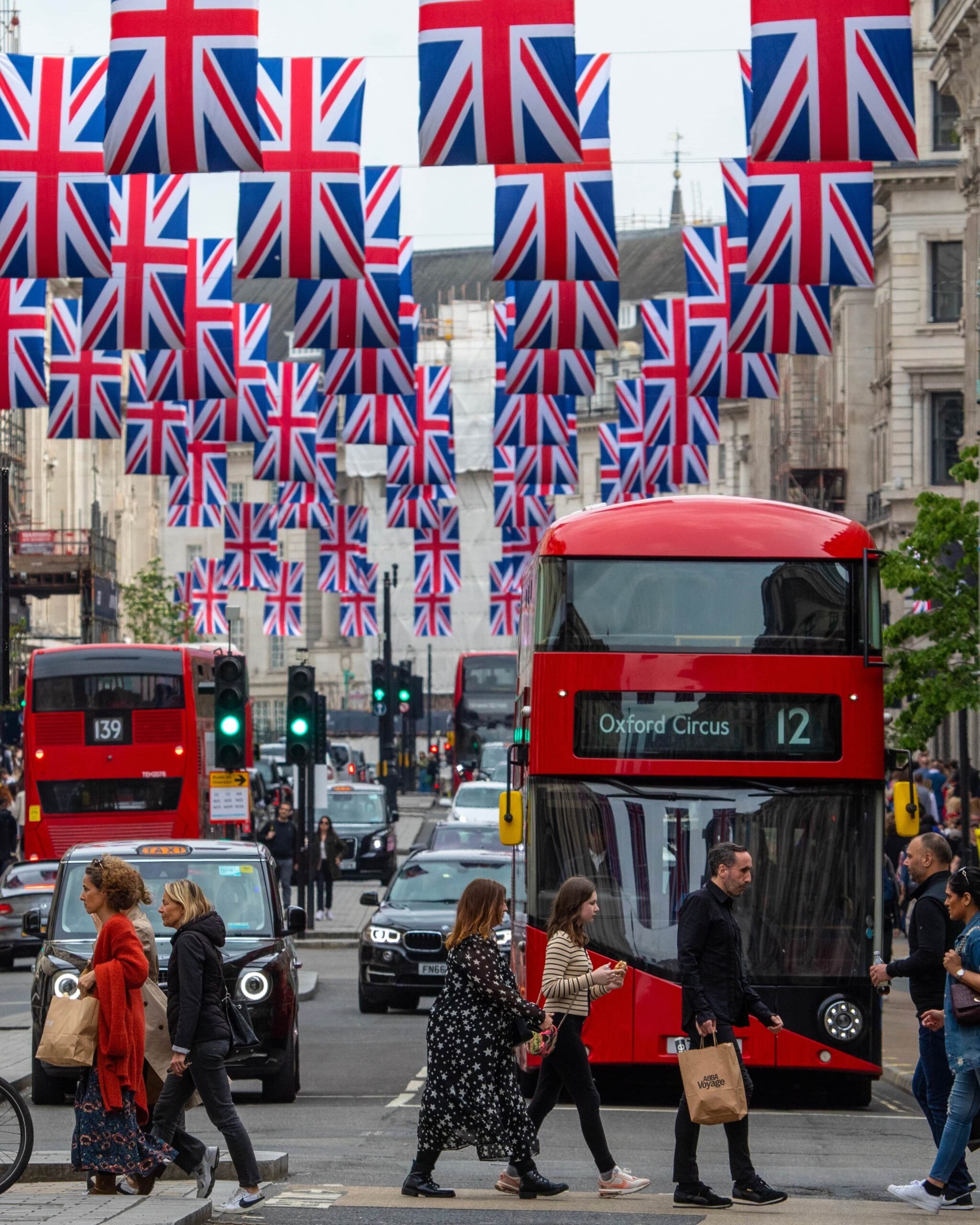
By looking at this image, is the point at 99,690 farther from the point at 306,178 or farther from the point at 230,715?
the point at 306,178

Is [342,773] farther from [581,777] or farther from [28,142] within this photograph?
[581,777]

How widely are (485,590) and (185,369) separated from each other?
79.0 meters

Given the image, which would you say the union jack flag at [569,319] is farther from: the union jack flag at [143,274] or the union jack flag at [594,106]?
the union jack flag at [143,274]

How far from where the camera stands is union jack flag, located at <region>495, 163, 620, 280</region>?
20.8 m

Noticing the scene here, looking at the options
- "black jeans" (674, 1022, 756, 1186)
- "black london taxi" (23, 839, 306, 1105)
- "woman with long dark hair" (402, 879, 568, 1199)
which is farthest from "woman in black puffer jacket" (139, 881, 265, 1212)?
"black london taxi" (23, 839, 306, 1105)

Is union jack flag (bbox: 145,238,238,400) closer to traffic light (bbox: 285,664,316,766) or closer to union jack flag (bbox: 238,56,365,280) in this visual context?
traffic light (bbox: 285,664,316,766)

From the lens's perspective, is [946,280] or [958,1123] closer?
[958,1123]

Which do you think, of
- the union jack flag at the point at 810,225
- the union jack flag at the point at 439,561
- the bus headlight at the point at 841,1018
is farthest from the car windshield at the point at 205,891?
the union jack flag at the point at 439,561

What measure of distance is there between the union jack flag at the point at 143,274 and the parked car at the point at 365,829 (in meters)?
16.3

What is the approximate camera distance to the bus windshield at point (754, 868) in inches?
581

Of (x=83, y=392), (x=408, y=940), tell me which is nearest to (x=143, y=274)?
(x=83, y=392)

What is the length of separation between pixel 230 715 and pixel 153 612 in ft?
195

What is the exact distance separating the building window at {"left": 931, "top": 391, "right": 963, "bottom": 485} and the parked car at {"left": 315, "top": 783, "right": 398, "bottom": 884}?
16.9m

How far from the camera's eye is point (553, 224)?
2092 centimetres
